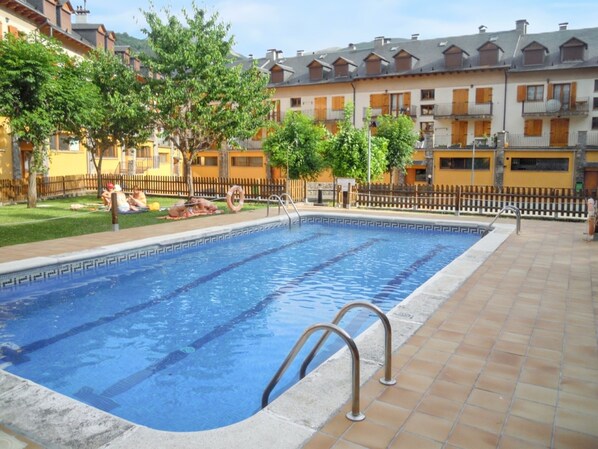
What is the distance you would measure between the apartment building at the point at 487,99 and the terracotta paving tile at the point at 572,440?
32719 mm

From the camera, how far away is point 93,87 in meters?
18.9

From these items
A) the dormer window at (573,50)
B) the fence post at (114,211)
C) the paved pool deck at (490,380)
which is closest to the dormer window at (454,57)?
the dormer window at (573,50)

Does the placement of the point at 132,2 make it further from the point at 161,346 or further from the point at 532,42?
the point at 532,42

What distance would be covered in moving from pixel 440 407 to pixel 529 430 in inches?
24.9

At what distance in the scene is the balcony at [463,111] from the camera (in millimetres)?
36531

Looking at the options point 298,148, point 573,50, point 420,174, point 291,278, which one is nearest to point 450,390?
point 291,278

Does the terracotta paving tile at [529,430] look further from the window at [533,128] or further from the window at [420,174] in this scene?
the window at [533,128]

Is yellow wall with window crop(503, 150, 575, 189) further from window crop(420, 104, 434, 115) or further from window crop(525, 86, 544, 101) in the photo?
window crop(420, 104, 434, 115)

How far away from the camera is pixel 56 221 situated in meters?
14.9

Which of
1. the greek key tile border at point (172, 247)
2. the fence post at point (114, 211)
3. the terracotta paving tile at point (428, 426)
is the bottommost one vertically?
the terracotta paving tile at point (428, 426)

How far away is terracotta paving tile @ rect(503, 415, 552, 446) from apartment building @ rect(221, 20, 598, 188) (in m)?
32.7

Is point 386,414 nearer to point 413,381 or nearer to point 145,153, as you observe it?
point 413,381

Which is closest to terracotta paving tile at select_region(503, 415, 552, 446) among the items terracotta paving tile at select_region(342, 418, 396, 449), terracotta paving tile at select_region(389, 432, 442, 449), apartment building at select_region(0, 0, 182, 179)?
terracotta paving tile at select_region(389, 432, 442, 449)

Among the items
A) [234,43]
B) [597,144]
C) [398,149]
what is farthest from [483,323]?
[597,144]
